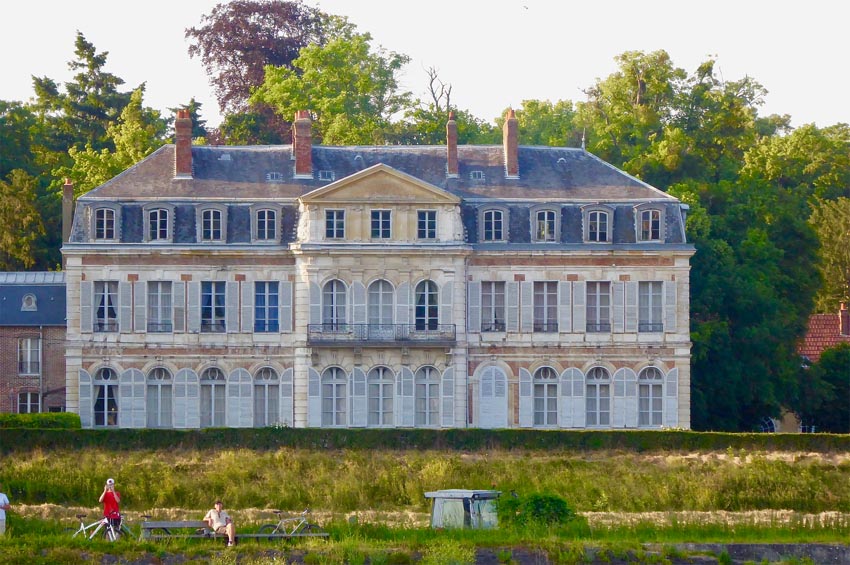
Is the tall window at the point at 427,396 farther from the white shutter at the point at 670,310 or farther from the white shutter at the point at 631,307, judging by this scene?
the white shutter at the point at 670,310

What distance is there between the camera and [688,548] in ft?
126

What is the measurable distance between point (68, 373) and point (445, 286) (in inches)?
434

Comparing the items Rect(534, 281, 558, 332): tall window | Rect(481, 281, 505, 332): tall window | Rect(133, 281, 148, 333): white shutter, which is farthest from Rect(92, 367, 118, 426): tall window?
Rect(534, 281, 558, 332): tall window

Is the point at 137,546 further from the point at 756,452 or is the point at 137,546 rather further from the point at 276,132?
the point at 276,132

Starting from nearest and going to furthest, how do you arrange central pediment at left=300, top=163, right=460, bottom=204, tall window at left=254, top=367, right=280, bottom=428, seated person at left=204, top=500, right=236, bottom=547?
seated person at left=204, top=500, right=236, bottom=547, central pediment at left=300, top=163, right=460, bottom=204, tall window at left=254, top=367, right=280, bottom=428

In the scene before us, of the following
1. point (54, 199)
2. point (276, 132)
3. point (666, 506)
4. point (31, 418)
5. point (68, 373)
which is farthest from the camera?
point (276, 132)

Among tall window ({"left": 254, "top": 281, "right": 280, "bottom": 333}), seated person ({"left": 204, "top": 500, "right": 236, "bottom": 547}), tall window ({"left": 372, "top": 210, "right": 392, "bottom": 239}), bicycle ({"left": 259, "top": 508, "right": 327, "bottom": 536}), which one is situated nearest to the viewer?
seated person ({"left": 204, "top": 500, "right": 236, "bottom": 547})

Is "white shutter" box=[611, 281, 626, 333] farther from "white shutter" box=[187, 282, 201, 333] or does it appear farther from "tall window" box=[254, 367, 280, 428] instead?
"white shutter" box=[187, 282, 201, 333]

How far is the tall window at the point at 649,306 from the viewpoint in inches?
2434

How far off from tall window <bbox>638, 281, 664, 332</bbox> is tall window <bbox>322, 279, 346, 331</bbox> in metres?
8.58

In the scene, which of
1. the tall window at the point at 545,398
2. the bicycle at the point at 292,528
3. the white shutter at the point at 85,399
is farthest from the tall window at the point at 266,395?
the bicycle at the point at 292,528

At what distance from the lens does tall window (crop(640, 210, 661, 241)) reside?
61.8 meters

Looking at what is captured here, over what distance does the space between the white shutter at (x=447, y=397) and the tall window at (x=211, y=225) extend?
24.9 ft

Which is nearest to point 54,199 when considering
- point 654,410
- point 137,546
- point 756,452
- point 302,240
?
point 302,240
